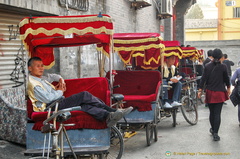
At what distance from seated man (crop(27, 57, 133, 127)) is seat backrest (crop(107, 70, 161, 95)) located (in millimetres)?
3501

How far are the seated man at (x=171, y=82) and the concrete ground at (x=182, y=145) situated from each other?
2.07 ft

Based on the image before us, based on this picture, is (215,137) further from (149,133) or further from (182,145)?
(149,133)

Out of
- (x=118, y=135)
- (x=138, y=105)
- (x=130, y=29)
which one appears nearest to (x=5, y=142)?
(x=118, y=135)

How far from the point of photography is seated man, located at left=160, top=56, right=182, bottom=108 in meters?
9.62

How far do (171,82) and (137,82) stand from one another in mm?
965

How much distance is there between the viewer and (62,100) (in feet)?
18.9

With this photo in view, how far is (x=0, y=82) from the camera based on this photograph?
8.79 m

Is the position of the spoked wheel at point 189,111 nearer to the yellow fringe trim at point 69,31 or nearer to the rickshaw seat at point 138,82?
the rickshaw seat at point 138,82

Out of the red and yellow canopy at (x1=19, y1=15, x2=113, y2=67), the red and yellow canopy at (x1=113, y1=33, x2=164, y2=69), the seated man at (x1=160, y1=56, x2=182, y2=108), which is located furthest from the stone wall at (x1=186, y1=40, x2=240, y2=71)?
the red and yellow canopy at (x1=19, y1=15, x2=113, y2=67)

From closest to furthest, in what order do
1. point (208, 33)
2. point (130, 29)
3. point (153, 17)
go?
point (130, 29)
point (153, 17)
point (208, 33)

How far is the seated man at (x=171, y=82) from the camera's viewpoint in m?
9.62

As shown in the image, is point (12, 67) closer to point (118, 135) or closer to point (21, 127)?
point (21, 127)

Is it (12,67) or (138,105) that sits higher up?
(12,67)

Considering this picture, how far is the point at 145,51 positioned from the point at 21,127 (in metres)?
4.44
